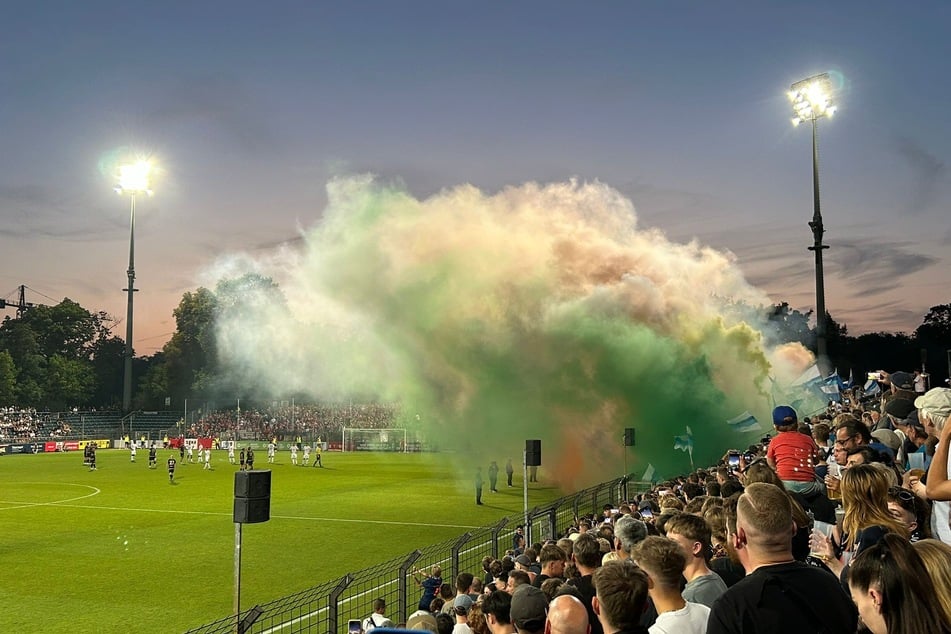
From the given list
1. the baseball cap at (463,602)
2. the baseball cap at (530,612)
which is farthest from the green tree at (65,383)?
the baseball cap at (530,612)

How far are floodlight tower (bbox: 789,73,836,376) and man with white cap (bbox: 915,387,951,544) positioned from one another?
26.9m

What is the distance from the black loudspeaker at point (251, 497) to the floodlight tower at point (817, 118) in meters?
25.4

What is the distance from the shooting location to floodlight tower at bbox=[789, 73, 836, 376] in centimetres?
3100

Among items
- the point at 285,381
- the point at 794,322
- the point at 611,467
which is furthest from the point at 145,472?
the point at 794,322

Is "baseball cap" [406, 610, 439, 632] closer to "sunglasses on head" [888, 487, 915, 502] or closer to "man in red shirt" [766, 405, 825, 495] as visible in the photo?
"man in red shirt" [766, 405, 825, 495]

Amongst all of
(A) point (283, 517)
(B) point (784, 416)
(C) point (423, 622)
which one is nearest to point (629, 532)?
(C) point (423, 622)

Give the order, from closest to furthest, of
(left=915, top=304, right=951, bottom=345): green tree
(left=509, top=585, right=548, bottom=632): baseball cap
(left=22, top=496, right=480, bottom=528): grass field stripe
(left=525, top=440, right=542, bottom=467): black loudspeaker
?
(left=509, top=585, right=548, bottom=632): baseball cap → (left=525, top=440, right=542, bottom=467): black loudspeaker → (left=22, top=496, right=480, bottom=528): grass field stripe → (left=915, top=304, right=951, bottom=345): green tree

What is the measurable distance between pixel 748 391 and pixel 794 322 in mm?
47687

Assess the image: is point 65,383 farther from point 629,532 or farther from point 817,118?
point 629,532

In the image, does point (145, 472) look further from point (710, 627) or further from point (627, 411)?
point (710, 627)

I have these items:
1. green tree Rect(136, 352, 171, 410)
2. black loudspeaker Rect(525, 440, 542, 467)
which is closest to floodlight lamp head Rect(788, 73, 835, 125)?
black loudspeaker Rect(525, 440, 542, 467)

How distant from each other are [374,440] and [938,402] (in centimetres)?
6034

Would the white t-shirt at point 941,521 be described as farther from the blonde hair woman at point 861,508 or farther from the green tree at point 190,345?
the green tree at point 190,345

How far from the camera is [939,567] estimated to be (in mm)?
2715
